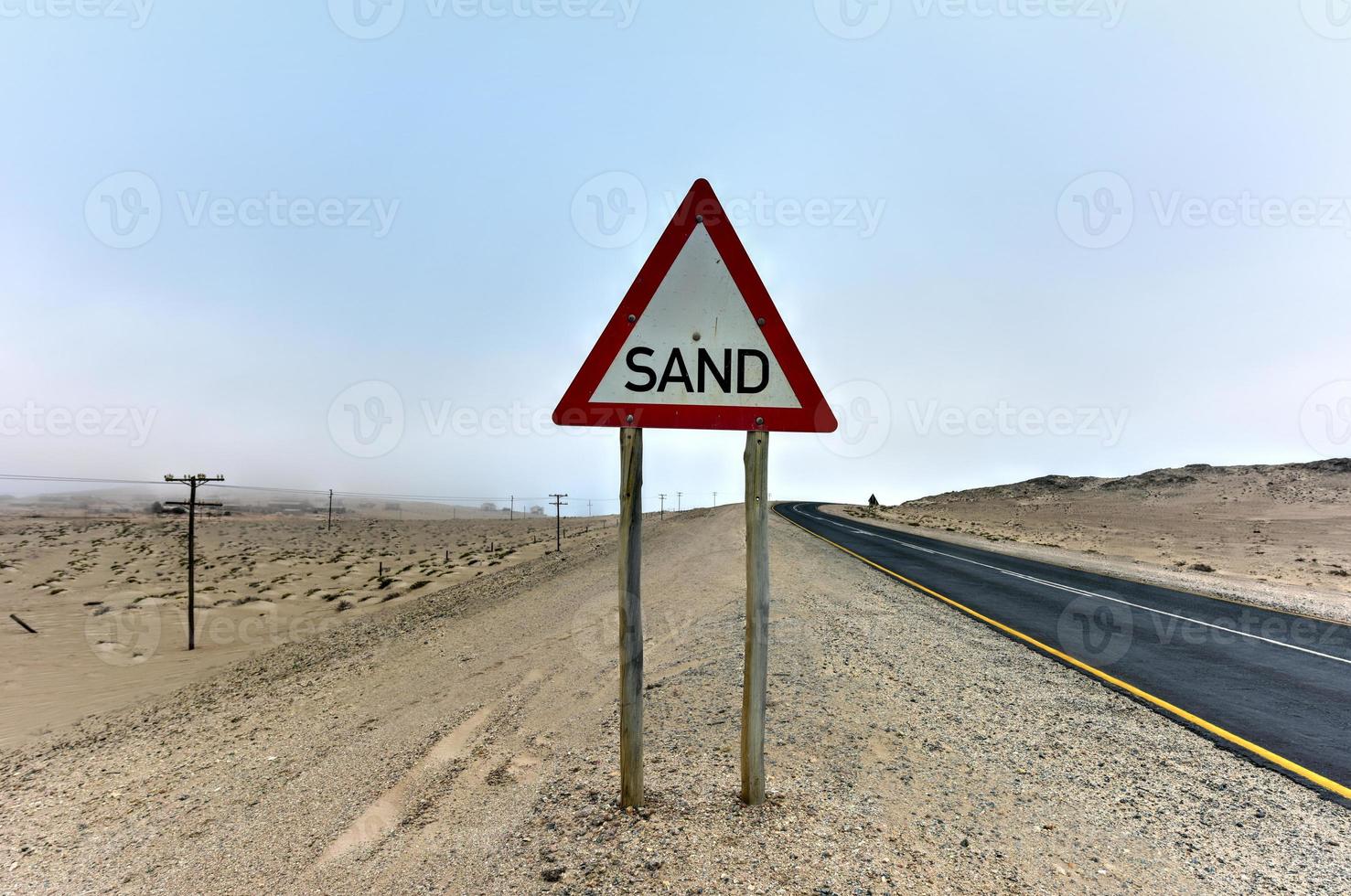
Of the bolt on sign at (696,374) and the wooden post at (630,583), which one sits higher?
the bolt on sign at (696,374)

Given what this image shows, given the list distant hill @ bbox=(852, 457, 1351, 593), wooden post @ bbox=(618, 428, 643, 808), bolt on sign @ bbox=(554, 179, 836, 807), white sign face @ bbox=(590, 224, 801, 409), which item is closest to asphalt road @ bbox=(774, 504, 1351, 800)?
bolt on sign @ bbox=(554, 179, 836, 807)

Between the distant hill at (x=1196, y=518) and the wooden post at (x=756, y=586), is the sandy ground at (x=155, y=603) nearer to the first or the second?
the wooden post at (x=756, y=586)

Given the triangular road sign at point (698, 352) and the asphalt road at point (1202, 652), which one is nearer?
the triangular road sign at point (698, 352)

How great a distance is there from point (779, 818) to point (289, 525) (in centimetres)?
7625

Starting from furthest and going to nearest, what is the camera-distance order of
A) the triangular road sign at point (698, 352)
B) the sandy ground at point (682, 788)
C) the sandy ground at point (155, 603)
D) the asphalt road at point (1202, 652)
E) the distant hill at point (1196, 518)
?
the distant hill at point (1196, 518) → the sandy ground at point (155, 603) → the asphalt road at point (1202, 652) → the sandy ground at point (682, 788) → the triangular road sign at point (698, 352)

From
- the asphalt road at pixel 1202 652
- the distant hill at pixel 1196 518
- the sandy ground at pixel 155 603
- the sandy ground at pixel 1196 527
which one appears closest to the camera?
the asphalt road at pixel 1202 652

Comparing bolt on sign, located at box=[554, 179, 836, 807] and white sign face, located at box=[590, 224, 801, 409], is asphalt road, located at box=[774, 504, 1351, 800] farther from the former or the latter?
white sign face, located at box=[590, 224, 801, 409]

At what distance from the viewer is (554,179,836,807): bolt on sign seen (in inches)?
111

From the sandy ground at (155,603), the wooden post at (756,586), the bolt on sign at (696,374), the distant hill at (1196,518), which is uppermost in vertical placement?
the bolt on sign at (696,374)

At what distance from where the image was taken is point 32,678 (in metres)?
12.7

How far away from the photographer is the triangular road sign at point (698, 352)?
281 cm

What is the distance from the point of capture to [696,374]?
2.83 metres

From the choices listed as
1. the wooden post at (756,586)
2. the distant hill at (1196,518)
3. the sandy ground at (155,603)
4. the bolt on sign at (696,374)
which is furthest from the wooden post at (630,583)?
the distant hill at (1196,518)

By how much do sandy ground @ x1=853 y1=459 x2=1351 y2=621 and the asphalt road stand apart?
2795 mm
